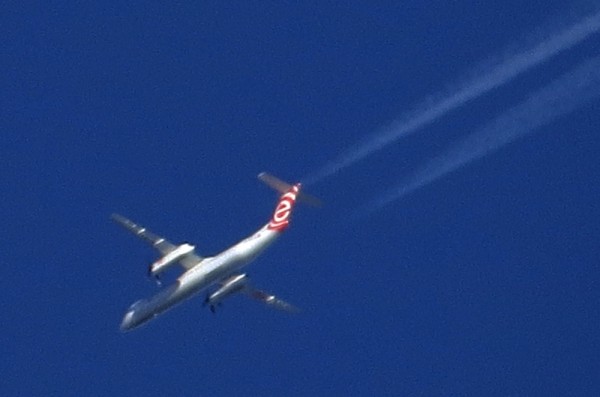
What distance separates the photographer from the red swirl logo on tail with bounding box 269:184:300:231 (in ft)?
229

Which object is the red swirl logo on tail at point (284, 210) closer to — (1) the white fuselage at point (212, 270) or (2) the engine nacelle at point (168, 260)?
(1) the white fuselage at point (212, 270)

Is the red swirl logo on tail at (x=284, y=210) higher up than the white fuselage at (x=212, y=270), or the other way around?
the red swirl logo on tail at (x=284, y=210)

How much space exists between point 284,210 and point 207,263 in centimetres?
357

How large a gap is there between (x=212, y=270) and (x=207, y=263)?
48 cm

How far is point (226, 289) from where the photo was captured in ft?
238

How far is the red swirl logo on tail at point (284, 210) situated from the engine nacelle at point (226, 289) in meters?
3.42

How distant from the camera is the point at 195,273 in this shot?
6900cm

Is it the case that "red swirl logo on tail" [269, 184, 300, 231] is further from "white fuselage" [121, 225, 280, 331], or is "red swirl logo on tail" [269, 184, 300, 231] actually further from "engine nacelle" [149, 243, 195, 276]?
"engine nacelle" [149, 243, 195, 276]

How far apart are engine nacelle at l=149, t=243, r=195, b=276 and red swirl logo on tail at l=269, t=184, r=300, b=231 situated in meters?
3.19

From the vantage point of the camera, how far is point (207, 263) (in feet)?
227

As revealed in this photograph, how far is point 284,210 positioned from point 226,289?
4178 mm

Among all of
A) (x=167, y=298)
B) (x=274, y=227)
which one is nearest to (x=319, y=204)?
(x=274, y=227)

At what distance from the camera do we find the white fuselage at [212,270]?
68562 millimetres

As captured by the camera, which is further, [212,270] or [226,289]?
[226,289]
